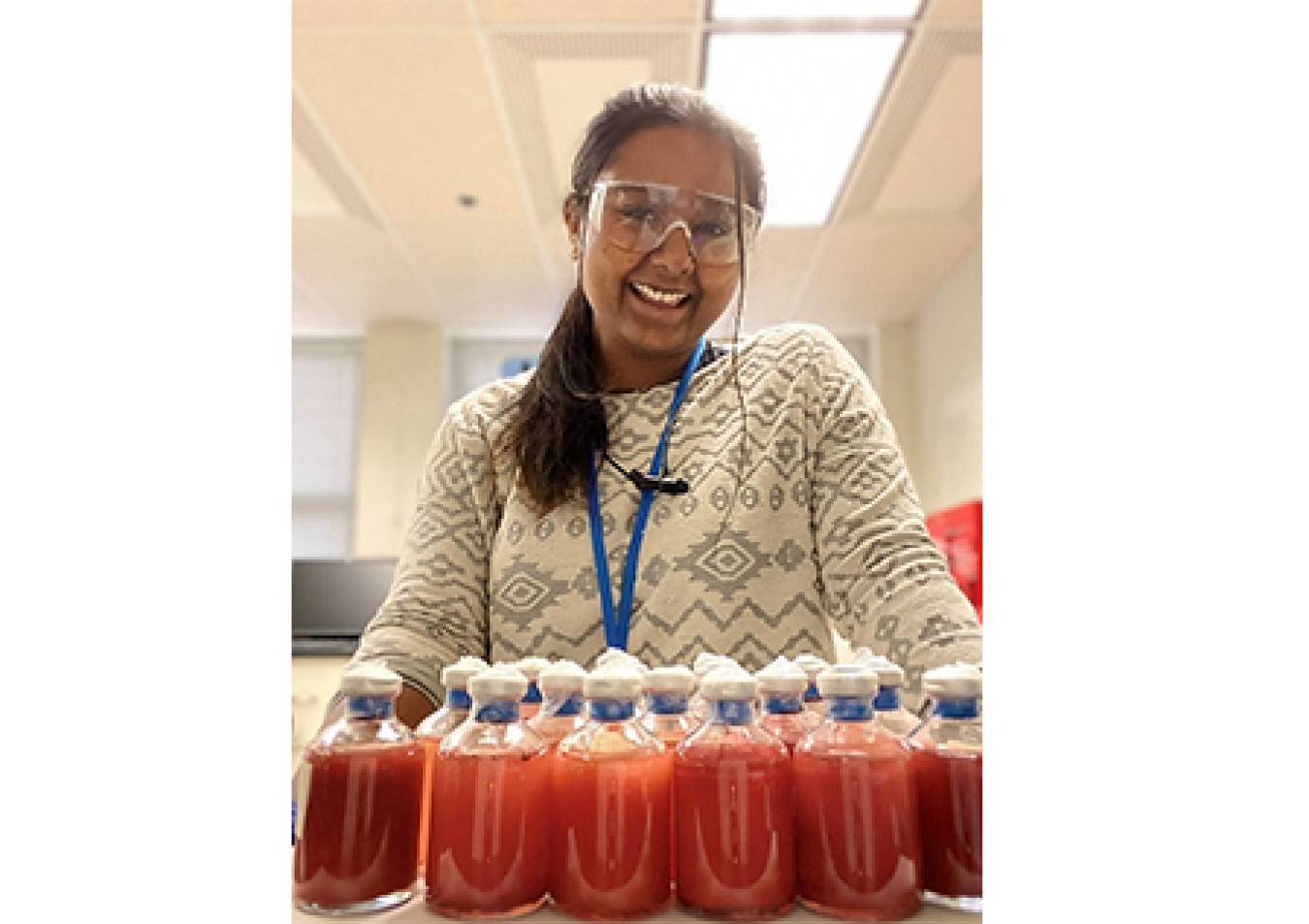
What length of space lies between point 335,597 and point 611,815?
3.09 metres

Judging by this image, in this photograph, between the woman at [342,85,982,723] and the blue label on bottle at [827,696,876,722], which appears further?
the woman at [342,85,982,723]

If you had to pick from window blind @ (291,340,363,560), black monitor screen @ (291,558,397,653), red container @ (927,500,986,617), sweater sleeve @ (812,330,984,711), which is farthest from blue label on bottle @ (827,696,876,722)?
window blind @ (291,340,363,560)

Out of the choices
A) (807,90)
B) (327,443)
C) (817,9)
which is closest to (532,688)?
(817,9)

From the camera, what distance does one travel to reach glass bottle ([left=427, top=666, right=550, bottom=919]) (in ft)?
1.80

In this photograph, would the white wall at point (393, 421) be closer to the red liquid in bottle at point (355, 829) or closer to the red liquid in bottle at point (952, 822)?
the red liquid in bottle at point (355, 829)

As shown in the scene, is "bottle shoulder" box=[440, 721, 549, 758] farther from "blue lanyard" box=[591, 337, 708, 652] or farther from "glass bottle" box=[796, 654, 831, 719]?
"blue lanyard" box=[591, 337, 708, 652]

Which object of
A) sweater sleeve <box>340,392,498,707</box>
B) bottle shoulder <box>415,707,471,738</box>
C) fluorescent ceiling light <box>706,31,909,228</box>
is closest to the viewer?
bottle shoulder <box>415,707,471,738</box>

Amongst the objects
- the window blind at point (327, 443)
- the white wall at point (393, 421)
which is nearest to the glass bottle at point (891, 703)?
the white wall at point (393, 421)

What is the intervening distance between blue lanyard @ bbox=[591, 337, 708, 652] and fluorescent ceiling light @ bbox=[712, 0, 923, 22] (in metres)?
1.70
